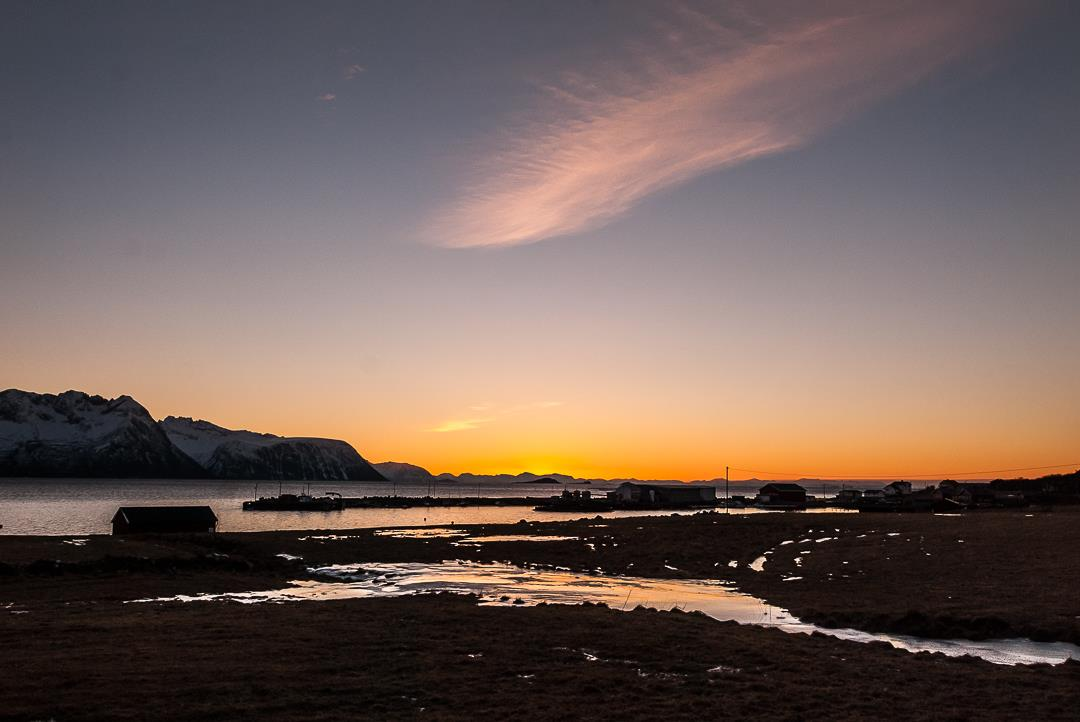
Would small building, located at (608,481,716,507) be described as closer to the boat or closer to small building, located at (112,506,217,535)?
the boat

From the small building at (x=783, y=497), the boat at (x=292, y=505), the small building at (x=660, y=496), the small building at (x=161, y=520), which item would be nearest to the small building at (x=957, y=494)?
the small building at (x=783, y=497)

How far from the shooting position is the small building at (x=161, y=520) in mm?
67188

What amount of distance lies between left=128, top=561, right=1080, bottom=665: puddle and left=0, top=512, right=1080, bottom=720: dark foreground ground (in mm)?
1334

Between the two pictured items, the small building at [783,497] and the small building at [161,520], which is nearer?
the small building at [161,520]

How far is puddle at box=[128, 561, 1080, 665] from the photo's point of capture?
67.9ft

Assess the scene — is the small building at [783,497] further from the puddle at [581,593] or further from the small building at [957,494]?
the puddle at [581,593]

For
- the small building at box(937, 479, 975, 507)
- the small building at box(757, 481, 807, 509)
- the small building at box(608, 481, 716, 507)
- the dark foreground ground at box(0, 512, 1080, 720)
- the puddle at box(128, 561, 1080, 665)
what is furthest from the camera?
the small building at box(608, 481, 716, 507)

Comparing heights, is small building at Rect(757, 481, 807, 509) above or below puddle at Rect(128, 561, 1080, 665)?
below

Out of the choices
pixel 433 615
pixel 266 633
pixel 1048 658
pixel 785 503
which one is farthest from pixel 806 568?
pixel 785 503

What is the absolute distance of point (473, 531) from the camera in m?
87.5

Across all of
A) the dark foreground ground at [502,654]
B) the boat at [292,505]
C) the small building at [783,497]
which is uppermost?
the dark foreground ground at [502,654]

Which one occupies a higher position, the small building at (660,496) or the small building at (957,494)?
the small building at (957,494)

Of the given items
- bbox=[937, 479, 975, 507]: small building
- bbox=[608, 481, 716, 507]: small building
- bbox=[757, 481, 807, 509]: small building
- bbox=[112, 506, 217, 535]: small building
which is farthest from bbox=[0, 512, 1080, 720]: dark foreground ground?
bbox=[608, 481, 716, 507]: small building

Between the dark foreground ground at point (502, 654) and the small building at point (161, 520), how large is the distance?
3101 cm
